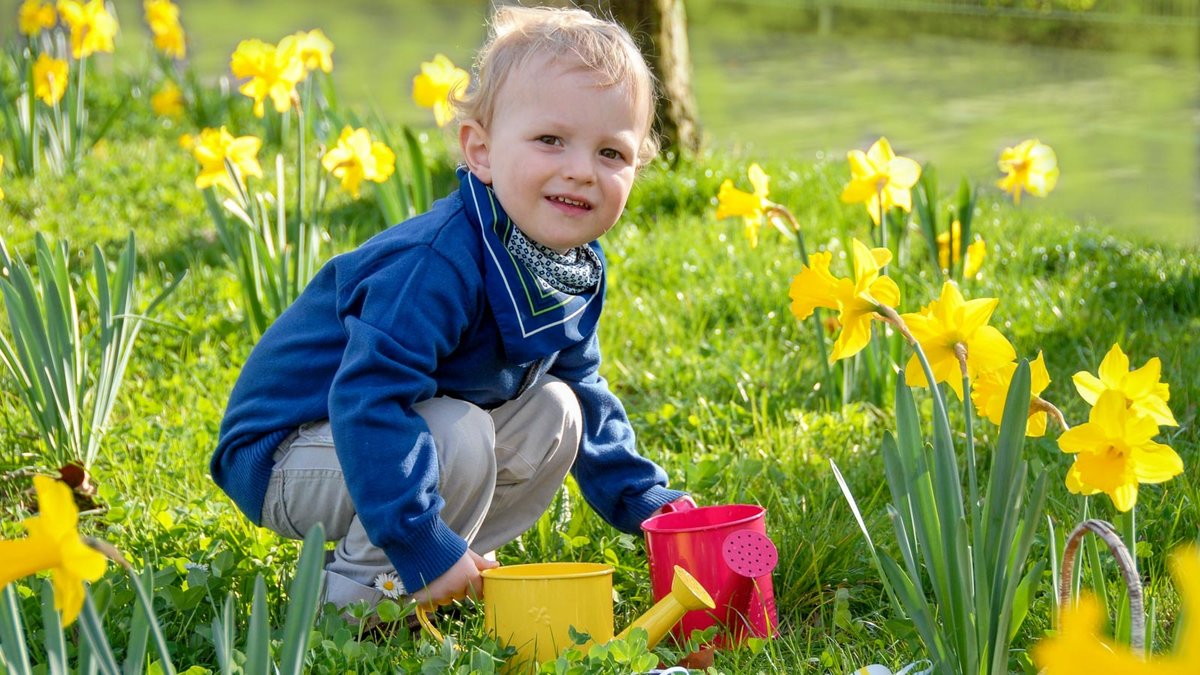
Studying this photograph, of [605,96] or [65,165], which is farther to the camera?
[65,165]

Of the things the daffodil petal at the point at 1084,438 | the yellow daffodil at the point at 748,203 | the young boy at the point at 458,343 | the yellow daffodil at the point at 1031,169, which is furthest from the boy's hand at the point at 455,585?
the yellow daffodil at the point at 1031,169

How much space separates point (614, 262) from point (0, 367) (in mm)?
1617

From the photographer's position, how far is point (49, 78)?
168 inches

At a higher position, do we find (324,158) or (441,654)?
(324,158)

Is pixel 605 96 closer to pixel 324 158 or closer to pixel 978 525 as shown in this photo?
pixel 978 525

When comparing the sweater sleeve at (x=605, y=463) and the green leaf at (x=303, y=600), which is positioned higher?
the green leaf at (x=303, y=600)

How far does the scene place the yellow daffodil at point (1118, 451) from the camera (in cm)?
129

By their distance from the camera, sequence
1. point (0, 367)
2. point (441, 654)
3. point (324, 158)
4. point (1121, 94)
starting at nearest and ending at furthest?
point (441, 654) → point (0, 367) → point (324, 158) → point (1121, 94)

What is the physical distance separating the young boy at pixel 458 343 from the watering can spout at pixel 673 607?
0.26 meters

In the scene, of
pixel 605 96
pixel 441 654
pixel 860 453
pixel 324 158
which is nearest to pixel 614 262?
pixel 324 158

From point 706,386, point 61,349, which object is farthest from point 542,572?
point 706,386

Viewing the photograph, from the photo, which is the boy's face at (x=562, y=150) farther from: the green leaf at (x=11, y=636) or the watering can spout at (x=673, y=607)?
the green leaf at (x=11, y=636)

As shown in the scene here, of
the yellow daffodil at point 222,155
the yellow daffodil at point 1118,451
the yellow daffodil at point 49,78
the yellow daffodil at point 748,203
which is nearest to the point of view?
the yellow daffodil at point 1118,451

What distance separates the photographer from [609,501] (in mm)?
2150
